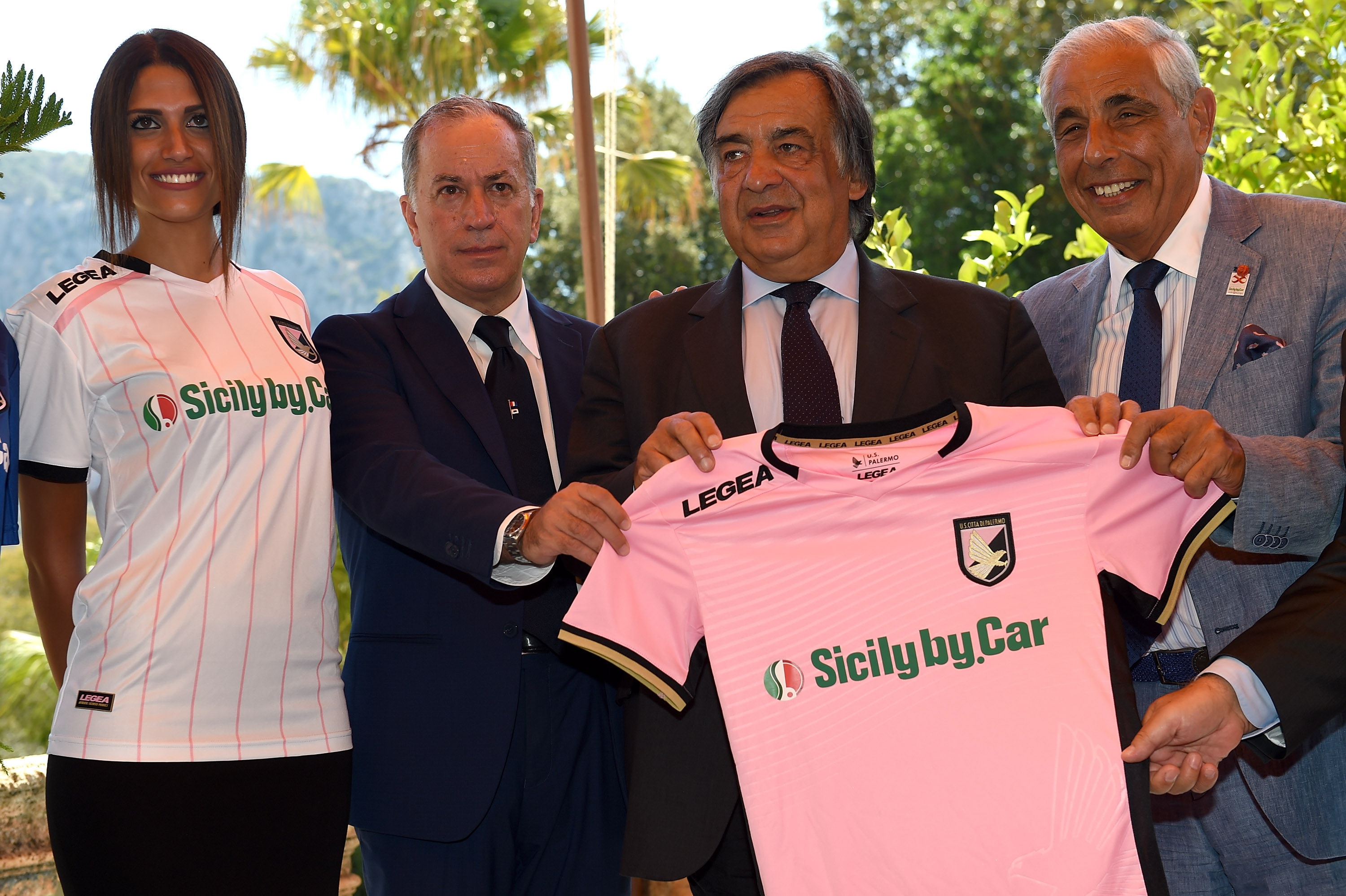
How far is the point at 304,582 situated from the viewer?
210 centimetres

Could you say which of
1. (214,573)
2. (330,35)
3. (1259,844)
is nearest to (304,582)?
(214,573)

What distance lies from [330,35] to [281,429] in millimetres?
10611

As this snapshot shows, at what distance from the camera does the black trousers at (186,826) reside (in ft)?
6.12

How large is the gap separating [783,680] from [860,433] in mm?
444

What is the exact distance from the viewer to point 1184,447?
5.73 ft

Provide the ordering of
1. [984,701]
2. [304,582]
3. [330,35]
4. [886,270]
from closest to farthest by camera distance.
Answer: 1. [984,701]
2. [304,582]
3. [886,270]
4. [330,35]

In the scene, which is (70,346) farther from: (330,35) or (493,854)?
(330,35)

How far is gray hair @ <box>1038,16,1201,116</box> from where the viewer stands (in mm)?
2365

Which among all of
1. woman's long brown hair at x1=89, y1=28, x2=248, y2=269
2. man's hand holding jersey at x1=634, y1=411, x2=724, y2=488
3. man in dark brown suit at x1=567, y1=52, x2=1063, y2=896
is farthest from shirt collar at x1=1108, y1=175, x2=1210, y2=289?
woman's long brown hair at x1=89, y1=28, x2=248, y2=269

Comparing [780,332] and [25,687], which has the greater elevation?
[780,332]

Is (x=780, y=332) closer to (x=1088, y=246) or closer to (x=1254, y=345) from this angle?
(x=1254, y=345)

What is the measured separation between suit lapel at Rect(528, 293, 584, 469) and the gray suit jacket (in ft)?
4.28

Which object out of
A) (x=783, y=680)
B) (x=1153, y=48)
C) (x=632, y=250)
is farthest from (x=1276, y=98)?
(x=632, y=250)

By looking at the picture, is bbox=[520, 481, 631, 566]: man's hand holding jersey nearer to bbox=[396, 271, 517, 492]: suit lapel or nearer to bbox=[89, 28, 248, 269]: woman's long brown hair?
bbox=[396, 271, 517, 492]: suit lapel
